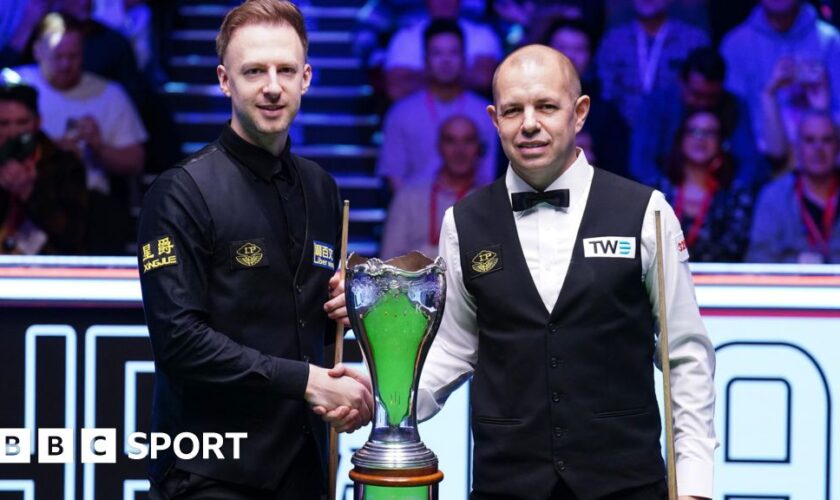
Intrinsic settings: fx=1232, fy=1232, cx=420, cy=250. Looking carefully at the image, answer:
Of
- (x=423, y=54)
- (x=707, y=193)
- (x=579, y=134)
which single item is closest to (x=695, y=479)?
(x=579, y=134)

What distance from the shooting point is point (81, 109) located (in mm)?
5840

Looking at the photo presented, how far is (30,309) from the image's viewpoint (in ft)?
9.55

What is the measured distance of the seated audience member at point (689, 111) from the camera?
5840 millimetres

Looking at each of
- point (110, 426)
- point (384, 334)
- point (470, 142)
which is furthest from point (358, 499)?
point (470, 142)

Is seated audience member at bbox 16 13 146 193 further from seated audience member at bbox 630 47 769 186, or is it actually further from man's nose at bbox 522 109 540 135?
man's nose at bbox 522 109 540 135

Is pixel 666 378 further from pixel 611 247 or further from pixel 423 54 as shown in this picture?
pixel 423 54

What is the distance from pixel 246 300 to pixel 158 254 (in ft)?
0.58

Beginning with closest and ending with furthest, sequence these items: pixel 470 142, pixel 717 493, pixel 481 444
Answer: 1. pixel 481 444
2. pixel 717 493
3. pixel 470 142

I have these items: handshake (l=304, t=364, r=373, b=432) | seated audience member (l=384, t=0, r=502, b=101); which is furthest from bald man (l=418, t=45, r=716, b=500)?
seated audience member (l=384, t=0, r=502, b=101)

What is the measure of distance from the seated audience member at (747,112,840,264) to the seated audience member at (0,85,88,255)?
10.2ft

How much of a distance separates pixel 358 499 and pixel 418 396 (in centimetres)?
33

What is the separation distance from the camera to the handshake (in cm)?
218

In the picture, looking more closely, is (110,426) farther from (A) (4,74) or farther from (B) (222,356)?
(A) (4,74)

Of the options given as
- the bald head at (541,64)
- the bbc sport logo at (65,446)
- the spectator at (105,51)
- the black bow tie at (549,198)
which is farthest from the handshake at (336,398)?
the spectator at (105,51)
